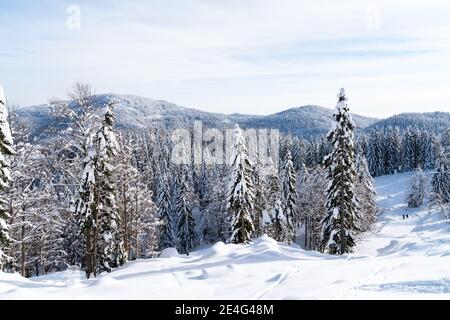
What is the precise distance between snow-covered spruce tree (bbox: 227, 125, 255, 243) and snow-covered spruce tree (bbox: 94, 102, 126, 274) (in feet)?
32.9

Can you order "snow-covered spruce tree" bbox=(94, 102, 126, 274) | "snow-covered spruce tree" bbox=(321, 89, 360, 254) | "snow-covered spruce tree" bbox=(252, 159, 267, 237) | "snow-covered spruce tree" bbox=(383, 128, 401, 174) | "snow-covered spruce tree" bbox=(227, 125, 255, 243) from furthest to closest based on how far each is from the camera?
"snow-covered spruce tree" bbox=(383, 128, 401, 174)
"snow-covered spruce tree" bbox=(252, 159, 267, 237)
"snow-covered spruce tree" bbox=(227, 125, 255, 243)
"snow-covered spruce tree" bbox=(321, 89, 360, 254)
"snow-covered spruce tree" bbox=(94, 102, 126, 274)

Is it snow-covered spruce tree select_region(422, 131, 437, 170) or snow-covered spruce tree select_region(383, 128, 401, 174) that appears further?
snow-covered spruce tree select_region(383, 128, 401, 174)

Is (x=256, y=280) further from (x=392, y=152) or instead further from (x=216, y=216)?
(x=392, y=152)

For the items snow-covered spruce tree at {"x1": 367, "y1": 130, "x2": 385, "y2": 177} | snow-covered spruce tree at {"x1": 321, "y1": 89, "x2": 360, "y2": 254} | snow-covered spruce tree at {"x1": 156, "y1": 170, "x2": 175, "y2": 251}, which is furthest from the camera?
snow-covered spruce tree at {"x1": 367, "y1": 130, "x2": 385, "y2": 177}

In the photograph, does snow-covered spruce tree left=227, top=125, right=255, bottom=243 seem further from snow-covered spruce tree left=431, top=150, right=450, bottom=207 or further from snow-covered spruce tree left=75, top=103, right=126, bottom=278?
Result: snow-covered spruce tree left=431, top=150, right=450, bottom=207

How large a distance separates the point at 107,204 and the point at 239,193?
474 inches

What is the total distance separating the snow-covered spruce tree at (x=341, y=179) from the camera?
30.6 metres

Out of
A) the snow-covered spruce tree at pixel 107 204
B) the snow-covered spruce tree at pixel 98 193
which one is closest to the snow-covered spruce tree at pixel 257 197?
the snow-covered spruce tree at pixel 107 204

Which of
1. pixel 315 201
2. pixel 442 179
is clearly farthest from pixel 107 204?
pixel 442 179

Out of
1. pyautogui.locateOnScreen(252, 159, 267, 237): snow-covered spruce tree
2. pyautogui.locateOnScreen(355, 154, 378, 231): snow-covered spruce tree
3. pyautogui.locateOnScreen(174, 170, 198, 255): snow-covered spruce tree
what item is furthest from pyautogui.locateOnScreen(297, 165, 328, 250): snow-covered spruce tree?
pyautogui.locateOnScreen(174, 170, 198, 255): snow-covered spruce tree

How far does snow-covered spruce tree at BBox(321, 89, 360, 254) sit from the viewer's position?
30578mm

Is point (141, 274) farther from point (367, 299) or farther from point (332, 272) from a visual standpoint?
point (367, 299)

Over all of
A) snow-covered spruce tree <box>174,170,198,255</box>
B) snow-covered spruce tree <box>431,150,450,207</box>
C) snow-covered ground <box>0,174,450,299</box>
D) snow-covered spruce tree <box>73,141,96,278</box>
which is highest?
snow-covered spruce tree <box>73,141,96,278</box>

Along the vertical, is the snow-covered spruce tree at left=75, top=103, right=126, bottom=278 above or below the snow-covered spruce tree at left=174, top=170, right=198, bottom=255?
above
